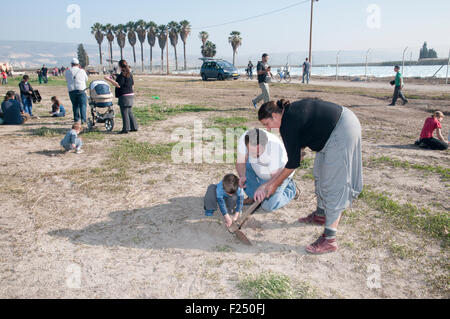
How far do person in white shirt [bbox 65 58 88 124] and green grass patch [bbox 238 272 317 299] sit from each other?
8225mm

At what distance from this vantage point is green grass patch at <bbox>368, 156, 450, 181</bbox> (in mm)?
6059

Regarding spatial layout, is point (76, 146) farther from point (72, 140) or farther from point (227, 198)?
point (227, 198)

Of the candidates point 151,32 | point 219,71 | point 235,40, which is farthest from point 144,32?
point 219,71

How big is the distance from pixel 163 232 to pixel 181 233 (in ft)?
0.79

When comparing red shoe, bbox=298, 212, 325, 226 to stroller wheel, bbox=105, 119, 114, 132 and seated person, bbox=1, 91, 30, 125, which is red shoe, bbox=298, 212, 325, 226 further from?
seated person, bbox=1, 91, 30, 125

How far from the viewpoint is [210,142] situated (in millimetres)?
8453

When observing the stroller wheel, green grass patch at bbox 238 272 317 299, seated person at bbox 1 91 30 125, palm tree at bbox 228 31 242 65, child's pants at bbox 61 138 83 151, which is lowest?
green grass patch at bbox 238 272 317 299

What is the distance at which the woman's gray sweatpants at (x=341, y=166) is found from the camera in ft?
11.1

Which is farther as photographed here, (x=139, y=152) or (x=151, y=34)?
(x=151, y=34)

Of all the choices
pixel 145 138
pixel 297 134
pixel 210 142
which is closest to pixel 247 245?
pixel 297 134

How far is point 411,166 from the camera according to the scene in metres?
6.48

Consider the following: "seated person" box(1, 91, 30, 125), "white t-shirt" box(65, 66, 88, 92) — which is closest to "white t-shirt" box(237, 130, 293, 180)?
"white t-shirt" box(65, 66, 88, 92)

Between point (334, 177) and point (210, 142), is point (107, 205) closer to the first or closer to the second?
point (334, 177)
